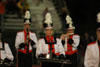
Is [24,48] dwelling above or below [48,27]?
below

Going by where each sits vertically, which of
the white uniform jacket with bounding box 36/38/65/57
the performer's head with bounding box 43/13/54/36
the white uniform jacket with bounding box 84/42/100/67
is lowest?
the white uniform jacket with bounding box 84/42/100/67

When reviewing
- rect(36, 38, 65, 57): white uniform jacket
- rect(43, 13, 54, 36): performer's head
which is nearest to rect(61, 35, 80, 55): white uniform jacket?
rect(43, 13, 54, 36): performer's head

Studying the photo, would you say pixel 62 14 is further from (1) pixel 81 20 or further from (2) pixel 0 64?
(2) pixel 0 64

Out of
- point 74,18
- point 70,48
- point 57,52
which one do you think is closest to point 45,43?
point 57,52

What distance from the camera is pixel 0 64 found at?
11430mm

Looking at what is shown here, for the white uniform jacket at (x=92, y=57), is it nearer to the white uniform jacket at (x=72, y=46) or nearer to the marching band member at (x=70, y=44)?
the marching band member at (x=70, y=44)

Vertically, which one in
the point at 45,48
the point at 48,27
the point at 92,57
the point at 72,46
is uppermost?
the point at 48,27

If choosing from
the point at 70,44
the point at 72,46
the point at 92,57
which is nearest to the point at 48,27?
the point at 70,44

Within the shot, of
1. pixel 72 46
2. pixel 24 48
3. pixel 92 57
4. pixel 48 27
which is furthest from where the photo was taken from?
pixel 72 46

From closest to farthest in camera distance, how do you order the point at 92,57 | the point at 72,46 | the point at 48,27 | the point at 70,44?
the point at 92,57 < the point at 48,27 < the point at 70,44 < the point at 72,46

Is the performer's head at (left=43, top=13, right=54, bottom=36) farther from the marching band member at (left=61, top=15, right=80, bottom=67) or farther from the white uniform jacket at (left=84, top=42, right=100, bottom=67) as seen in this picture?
the white uniform jacket at (left=84, top=42, right=100, bottom=67)

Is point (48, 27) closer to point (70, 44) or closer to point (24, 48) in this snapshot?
point (24, 48)

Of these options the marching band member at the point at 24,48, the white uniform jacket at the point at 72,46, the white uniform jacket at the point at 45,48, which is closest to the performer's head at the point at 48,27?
the white uniform jacket at the point at 45,48

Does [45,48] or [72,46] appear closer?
[45,48]
